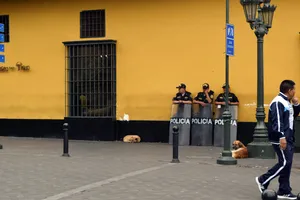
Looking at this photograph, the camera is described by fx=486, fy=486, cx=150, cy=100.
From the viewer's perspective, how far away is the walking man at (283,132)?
7.23 metres

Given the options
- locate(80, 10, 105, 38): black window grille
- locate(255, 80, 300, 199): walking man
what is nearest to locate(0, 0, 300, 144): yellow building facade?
locate(80, 10, 105, 38): black window grille

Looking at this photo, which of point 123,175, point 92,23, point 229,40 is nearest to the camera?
point 123,175

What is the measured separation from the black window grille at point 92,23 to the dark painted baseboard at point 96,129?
10.1ft

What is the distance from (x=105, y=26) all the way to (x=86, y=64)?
1515 millimetres

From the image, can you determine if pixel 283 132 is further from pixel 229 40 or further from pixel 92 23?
pixel 92 23

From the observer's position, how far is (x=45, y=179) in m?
9.12

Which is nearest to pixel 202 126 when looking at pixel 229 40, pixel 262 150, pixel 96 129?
pixel 262 150

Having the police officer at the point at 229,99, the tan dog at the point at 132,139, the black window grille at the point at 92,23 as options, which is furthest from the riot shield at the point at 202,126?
the black window grille at the point at 92,23

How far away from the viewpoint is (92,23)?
17.4 metres

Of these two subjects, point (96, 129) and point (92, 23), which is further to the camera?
point (92, 23)

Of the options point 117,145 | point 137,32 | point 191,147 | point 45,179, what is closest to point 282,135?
point 45,179

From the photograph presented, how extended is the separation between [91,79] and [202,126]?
4418 millimetres

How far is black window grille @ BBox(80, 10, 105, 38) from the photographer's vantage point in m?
17.3

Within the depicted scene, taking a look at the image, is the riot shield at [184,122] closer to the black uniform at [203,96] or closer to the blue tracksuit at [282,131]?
the black uniform at [203,96]
